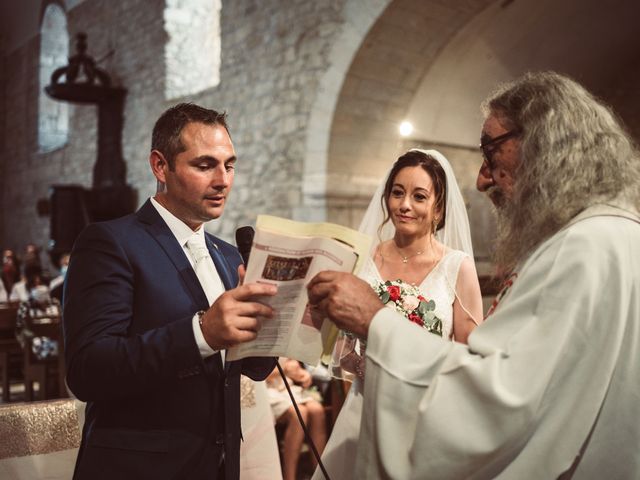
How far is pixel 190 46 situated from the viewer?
381 inches

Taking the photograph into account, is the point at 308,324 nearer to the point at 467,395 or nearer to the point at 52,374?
the point at 467,395

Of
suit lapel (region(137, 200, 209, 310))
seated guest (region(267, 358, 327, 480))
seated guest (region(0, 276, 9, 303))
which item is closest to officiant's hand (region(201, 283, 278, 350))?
suit lapel (region(137, 200, 209, 310))

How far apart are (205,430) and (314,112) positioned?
534 centimetres

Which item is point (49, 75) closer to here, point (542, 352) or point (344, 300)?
point (344, 300)

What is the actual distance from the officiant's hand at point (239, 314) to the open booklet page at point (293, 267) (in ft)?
0.09

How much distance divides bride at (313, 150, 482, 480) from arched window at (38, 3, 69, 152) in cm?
1322

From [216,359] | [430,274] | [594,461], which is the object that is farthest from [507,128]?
[430,274]

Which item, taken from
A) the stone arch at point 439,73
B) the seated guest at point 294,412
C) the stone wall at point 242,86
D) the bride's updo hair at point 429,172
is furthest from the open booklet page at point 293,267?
the stone wall at point 242,86

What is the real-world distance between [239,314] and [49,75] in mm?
15114

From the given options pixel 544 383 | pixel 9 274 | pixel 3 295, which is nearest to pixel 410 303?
pixel 544 383

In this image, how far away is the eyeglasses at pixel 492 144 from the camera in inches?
58.9

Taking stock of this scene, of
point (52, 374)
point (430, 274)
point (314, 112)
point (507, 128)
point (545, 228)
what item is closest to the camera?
point (545, 228)

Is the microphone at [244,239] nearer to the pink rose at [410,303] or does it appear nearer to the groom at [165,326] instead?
the groom at [165,326]

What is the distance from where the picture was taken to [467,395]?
122 centimetres
